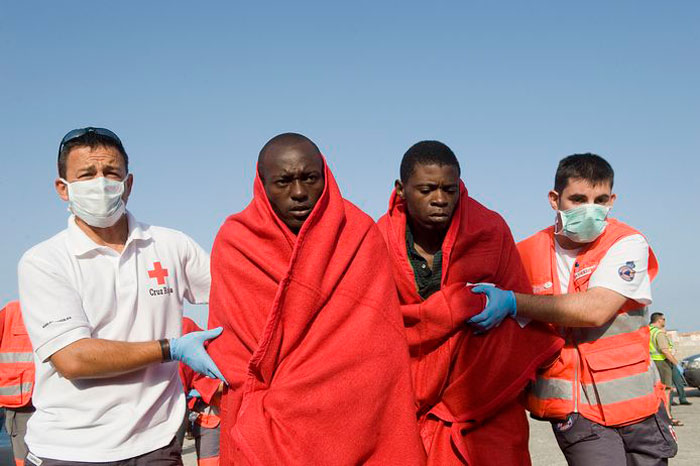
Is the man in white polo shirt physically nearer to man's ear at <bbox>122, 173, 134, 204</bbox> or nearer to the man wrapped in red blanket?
man's ear at <bbox>122, 173, 134, 204</bbox>

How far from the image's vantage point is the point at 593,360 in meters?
4.38

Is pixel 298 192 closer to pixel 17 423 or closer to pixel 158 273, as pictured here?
pixel 158 273

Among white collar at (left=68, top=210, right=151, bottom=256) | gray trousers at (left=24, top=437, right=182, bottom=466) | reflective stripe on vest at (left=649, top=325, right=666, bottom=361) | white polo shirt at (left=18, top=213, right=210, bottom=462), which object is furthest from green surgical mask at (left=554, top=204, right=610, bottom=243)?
reflective stripe on vest at (left=649, top=325, right=666, bottom=361)

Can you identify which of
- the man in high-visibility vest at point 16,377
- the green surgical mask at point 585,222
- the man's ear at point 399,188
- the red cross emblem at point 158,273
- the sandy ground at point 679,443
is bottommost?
the sandy ground at point 679,443

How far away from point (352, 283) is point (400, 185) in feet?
3.12

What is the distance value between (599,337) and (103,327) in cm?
278

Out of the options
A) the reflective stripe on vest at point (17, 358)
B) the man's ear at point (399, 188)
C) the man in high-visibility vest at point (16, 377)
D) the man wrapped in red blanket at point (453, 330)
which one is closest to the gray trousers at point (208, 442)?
the man in high-visibility vest at point (16, 377)

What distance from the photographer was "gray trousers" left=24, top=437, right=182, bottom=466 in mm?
3723

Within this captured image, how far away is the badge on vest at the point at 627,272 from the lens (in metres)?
4.38

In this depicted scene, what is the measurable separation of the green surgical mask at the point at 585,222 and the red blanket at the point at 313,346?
147cm

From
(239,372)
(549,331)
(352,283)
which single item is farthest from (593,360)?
(239,372)

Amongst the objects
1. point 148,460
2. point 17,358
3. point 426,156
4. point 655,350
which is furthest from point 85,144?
point 655,350

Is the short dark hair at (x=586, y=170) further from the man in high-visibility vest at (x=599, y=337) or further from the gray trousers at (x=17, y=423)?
the gray trousers at (x=17, y=423)

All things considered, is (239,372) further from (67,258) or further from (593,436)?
(593,436)
